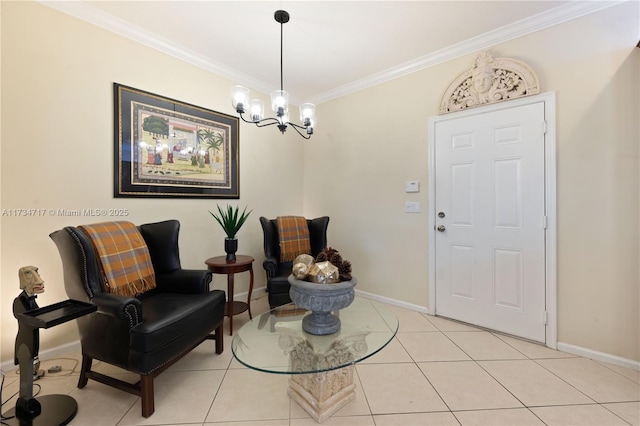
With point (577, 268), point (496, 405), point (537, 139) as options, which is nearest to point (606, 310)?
point (577, 268)

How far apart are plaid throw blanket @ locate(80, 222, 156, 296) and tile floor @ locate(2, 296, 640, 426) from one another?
2.03ft

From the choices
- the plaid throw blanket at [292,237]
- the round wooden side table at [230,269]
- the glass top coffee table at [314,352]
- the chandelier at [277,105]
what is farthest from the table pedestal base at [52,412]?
the chandelier at [277,105]

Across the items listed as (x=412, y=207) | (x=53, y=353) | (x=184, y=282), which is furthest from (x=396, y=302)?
(x=53, y=353)

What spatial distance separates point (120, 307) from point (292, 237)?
5.96ft

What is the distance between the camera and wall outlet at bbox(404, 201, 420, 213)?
9.58ft

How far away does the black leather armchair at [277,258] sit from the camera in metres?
2.54

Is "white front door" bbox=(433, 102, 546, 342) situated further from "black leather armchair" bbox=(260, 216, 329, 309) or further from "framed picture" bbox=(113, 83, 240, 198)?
"framed picture" bbox=(113, 83, 240, 198)

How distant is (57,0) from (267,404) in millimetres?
3143

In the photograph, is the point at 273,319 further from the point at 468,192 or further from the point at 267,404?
the point at 468,192

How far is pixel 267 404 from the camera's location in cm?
159

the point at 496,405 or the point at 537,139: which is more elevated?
the point at 537,139

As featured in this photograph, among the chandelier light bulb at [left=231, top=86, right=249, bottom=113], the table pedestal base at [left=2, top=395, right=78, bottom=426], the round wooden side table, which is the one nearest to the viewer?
the table pedestal base at [left=2, top=395, right=78, bottom=426]

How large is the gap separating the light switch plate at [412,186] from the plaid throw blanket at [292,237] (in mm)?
1227

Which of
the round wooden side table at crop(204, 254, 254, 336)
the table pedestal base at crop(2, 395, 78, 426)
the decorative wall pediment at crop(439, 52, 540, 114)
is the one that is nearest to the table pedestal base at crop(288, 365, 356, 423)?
the round wooden side table at crop(204, 254, 254, 336)
